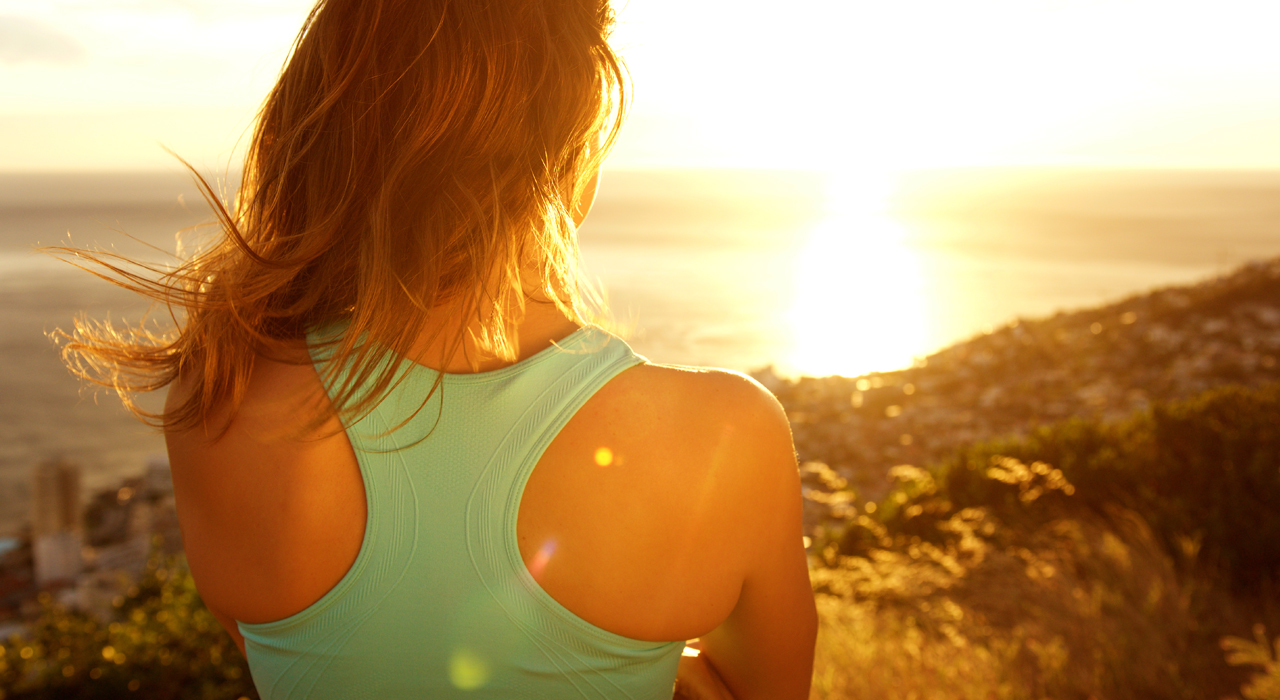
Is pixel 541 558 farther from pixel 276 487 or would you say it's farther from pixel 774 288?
pixel 774 288

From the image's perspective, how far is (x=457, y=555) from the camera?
1026mm

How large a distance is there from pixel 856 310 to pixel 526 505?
16283mm

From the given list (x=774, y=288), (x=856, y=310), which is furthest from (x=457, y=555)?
(x=774, y=288)

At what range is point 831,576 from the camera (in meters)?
4.34

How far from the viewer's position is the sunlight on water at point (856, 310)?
41.5 ft

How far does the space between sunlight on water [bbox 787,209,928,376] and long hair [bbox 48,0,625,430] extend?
32.6 feet

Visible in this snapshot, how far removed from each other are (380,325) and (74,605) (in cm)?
666

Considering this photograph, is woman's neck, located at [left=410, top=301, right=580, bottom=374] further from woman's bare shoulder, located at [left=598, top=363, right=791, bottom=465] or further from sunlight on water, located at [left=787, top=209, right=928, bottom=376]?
sunlight on water, located at [left=787, top=209, right=928, bottom=376]

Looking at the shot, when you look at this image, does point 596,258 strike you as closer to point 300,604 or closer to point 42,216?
point 300,604

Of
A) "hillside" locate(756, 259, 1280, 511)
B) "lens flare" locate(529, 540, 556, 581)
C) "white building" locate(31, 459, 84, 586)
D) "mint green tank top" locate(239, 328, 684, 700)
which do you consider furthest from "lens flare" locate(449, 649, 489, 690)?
"white building" locate(31, 459, 84, 586)

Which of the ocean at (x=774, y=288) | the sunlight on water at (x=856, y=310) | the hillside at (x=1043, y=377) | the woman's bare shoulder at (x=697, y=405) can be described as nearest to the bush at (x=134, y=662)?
the ocean at (x=774, y=288)

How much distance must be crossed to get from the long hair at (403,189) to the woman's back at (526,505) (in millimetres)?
76

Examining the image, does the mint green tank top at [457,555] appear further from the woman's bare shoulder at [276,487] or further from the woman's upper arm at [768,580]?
the woman's upper arm at [768,580]

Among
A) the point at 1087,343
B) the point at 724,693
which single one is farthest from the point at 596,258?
the point at 724,693
